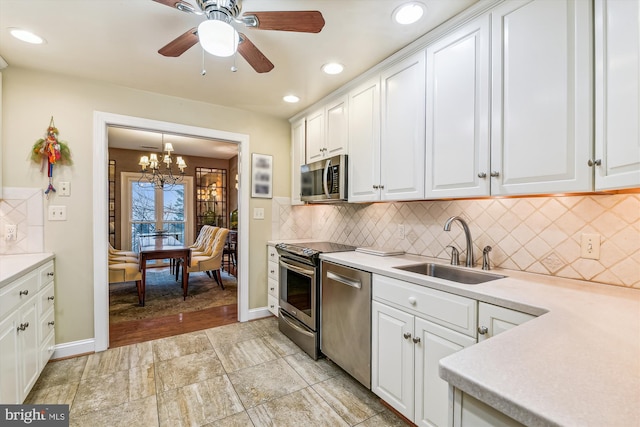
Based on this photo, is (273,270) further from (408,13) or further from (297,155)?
(408,13)

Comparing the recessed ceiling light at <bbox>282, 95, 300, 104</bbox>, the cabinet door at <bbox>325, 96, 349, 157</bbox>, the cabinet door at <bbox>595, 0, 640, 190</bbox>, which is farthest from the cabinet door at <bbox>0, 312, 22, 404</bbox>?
the cabinet door at <bbox>595, 0, 640, 190</bbox>

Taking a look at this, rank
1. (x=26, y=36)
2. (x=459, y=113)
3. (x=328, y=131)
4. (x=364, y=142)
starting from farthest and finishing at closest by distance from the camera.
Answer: (x=328, y=131) → (x=364, y=142) → (x=26, y=36) → (x=459, y=113)

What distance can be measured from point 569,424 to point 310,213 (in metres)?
3.28

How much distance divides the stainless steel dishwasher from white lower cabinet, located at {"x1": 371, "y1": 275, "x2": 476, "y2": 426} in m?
0.07

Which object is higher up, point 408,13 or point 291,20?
point 408,13

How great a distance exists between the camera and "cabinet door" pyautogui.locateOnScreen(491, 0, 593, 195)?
1201 mm

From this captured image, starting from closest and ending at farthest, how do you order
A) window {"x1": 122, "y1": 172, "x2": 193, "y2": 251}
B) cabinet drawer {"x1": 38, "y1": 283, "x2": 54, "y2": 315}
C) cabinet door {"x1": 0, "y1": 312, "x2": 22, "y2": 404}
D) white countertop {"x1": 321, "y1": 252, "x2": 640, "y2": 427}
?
1. white countertop {"x1": 321, "y1": 252, "x2": 640, "y2": 427}
2. cabinet door {"x1": 0, "y1": 312, "x2": 22, "y2": 404}
3. cabinet drawer {"x1": 38, "y1": 283, "x2": 54, "y2": 315}
4. window {"x1": 122, "y1": 172, "x2": 193, "y2": 251}

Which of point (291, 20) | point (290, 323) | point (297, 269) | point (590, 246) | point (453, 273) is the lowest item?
point (290, 323)

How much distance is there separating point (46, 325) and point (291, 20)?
8.76 ft

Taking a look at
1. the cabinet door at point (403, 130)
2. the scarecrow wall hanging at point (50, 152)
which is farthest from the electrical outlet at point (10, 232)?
the cabinet door at point (403, 130)

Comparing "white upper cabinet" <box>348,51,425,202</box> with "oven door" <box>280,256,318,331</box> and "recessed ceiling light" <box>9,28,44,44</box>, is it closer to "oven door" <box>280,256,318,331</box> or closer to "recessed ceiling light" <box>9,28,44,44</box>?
"oven door" <box>280,256,318,331</box>

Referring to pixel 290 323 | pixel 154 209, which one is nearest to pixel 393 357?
pixel 290 323

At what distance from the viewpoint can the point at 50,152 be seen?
7.55 feet

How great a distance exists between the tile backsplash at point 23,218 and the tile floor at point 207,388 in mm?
955
